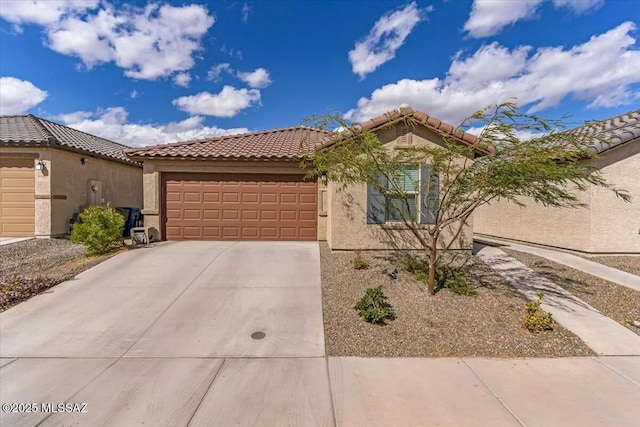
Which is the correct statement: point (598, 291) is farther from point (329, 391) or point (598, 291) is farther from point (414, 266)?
point (329, 391)

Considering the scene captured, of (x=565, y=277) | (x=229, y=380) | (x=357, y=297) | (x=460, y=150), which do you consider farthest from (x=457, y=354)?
(x=565, y=277)

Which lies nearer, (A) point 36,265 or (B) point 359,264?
(B) point 359,264

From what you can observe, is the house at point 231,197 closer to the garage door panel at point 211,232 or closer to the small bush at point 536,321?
the garage door panel at point 211,232

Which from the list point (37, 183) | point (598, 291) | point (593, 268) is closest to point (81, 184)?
point (37, 183)

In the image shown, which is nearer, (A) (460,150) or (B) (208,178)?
(A) (460,150)

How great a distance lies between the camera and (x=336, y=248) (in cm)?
871

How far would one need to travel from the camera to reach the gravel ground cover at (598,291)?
5.30m

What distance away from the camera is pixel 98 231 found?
8344 mm

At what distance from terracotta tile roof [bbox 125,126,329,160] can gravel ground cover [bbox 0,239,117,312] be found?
357 centimetres

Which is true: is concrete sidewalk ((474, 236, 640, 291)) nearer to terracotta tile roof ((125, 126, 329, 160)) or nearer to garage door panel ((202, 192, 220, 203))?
terracotta tile roof ((125, 126, 329, 160))

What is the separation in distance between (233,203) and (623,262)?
36.9 ft

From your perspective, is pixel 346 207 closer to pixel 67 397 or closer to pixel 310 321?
pixel 310 321

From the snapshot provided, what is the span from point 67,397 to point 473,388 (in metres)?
4.34

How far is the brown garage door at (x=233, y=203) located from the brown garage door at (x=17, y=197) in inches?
194
